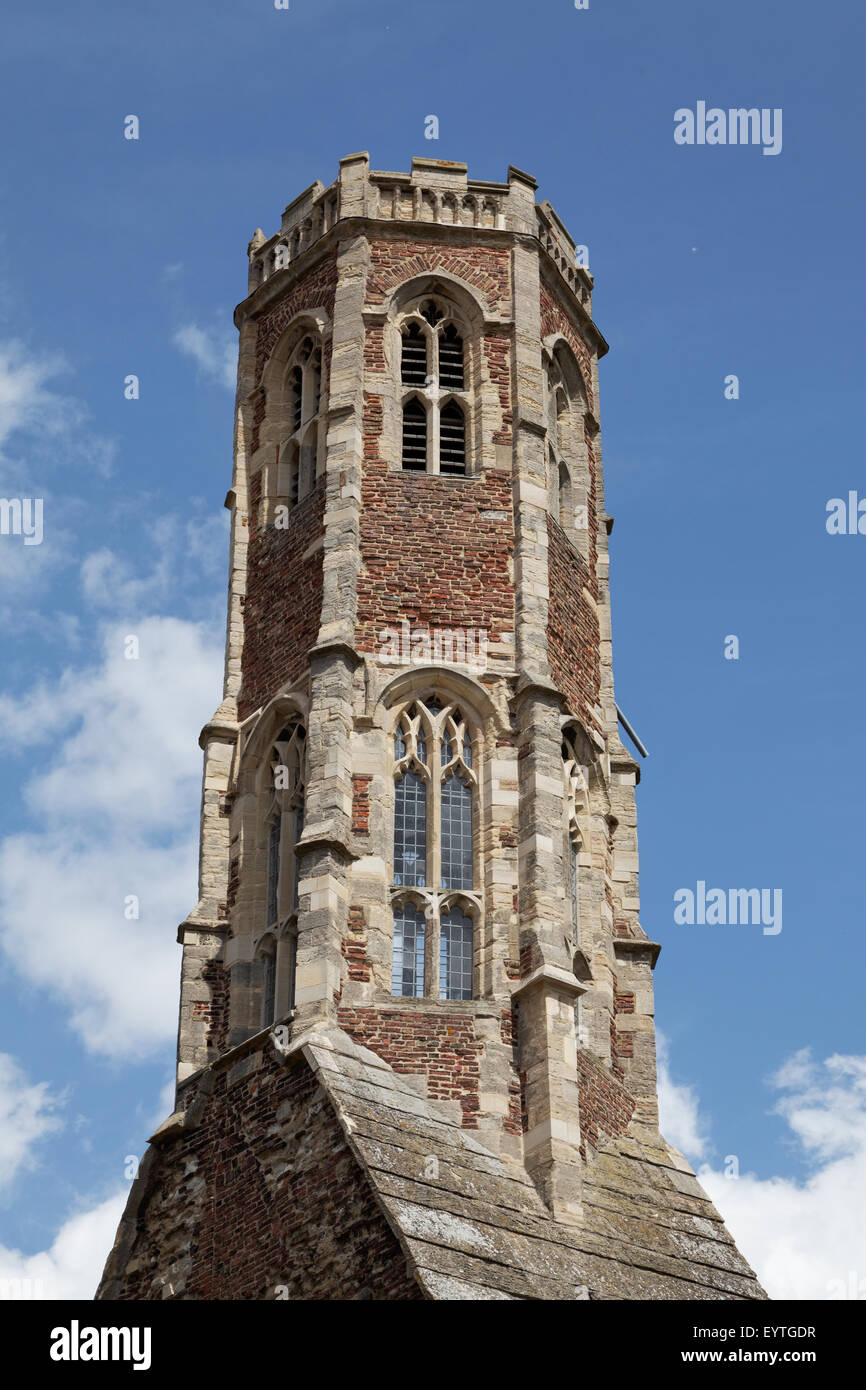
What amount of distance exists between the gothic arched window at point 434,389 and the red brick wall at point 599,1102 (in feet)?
29.6

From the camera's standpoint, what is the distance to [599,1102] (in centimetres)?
→ 3189

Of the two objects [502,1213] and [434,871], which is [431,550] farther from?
[502,1213]

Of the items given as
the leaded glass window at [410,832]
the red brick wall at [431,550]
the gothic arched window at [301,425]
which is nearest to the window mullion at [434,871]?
the leaded glass window at [410,832]

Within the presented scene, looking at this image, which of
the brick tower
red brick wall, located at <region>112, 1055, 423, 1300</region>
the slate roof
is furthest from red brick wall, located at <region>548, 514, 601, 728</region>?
red brick wall, located at <region>112, 1055, 423, 1300</region>

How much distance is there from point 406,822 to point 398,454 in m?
5.94

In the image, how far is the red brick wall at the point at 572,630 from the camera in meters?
34.9

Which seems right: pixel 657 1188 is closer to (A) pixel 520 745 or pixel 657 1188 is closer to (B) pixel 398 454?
(A) pixel 520 745

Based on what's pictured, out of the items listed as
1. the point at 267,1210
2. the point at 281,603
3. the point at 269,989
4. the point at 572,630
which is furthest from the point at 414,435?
the point at 267,1210

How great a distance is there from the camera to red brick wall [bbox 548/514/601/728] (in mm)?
34875

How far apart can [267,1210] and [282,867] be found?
556 cm

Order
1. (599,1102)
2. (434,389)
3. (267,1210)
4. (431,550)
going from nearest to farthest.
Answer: (267,1210), (599,1102), (431,550), (434,389)

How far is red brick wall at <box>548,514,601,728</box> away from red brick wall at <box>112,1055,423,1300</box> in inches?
297
